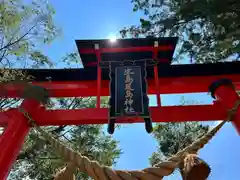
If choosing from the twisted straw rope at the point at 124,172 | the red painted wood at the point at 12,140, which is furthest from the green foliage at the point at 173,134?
the twisted straw rope at the point at 124,172

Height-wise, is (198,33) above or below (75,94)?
above

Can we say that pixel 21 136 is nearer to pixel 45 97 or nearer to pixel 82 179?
pixel 45 97

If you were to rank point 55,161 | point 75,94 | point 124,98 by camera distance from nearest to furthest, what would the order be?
point 124,98 < point 75,94 < point 55,161

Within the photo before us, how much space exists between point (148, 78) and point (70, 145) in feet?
9.77

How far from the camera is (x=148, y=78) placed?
510 cm

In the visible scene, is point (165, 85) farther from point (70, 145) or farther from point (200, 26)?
point (70, 145)

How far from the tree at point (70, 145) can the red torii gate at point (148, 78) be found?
165 centimetres

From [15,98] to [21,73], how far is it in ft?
2.60

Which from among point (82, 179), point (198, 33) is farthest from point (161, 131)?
point (198, 33)

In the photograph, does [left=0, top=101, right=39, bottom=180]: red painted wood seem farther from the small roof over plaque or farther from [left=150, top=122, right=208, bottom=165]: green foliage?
[left=150, top=122, right=208, bottom=165]: green foliage

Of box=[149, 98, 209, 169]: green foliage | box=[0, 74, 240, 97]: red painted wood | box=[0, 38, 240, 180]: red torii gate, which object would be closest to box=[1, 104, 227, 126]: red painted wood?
box=[0, 38, 240, 180]: red torii gate

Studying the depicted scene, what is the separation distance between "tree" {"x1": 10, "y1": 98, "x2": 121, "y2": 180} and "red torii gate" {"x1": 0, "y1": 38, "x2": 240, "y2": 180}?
165 cm

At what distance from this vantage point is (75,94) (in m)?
5.18

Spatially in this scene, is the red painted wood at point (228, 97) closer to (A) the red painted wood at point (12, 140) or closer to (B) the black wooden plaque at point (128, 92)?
(B) the black wooden plaque at point (128, 92)
